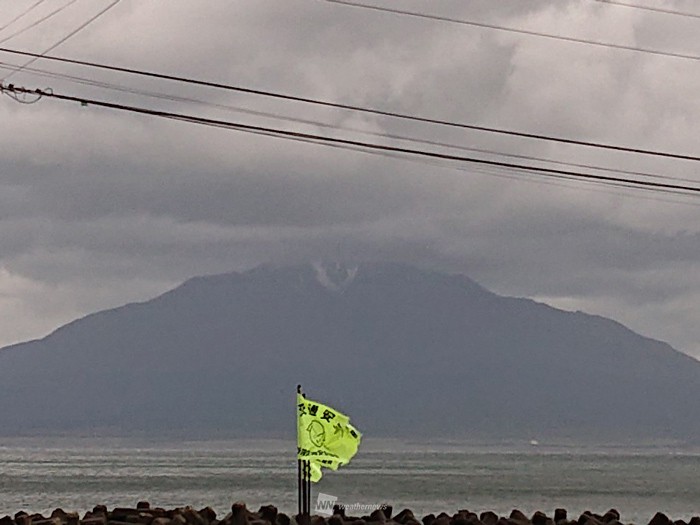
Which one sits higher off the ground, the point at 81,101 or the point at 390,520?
the point at 81,101

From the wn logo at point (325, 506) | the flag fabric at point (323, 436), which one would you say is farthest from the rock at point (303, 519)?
the flag fabric at point (323, 436)

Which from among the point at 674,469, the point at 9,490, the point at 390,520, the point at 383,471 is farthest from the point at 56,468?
the point at 390,520

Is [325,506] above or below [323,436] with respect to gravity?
below

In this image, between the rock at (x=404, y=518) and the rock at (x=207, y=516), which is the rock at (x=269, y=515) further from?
the rock at (x=404, y=518)

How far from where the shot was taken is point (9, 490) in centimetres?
9075

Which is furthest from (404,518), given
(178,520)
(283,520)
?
(178,520)

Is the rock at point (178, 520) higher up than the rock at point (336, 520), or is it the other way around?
the rock at point (336, 520)

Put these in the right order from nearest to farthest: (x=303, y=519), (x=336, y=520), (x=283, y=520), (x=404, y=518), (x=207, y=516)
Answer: (x=303, y=519)
(x=336, y=520)
(x=283, y=520)
(x=207, y=516)
(x=404, y=518)

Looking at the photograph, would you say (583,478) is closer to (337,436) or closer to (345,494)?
(345,494)

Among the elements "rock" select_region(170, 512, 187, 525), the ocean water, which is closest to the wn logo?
"rock" select_region(170, 512, 187, 525)

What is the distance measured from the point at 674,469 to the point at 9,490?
3269 inches

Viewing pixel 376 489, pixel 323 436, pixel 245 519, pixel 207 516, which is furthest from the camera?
pixel 376 489

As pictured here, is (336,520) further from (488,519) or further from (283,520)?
(488,519)

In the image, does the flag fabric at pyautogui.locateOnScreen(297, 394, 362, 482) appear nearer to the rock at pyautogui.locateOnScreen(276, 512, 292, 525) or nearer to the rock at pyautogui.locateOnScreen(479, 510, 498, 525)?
the rock at pyautogui.locateOnScreen(276, 512, 292, 525)
